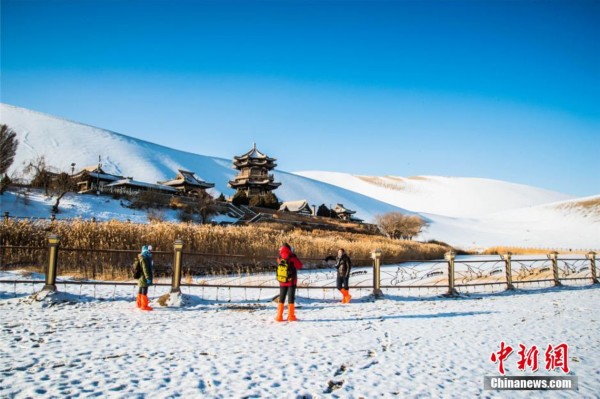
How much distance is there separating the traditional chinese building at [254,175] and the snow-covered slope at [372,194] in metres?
25.5

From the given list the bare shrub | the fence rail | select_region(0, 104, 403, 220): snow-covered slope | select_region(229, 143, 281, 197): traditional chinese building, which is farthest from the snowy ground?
select_region(0, 104, 403, 220): snow-covered slope

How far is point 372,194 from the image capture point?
148250 millimetres

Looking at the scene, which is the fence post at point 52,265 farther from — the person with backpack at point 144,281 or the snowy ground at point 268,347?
the person with backpack at point 144,281

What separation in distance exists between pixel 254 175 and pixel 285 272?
60274mm

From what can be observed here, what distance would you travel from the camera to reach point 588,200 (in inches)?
4158

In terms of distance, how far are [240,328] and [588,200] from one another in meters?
127

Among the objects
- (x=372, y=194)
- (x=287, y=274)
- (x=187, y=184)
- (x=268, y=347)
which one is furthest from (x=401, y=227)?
(x=372, y=194)

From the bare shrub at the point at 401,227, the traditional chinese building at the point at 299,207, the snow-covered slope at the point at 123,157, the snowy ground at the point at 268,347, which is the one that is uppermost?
the snow-covered slope at the point at 123,157

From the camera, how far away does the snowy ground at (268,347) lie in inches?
172

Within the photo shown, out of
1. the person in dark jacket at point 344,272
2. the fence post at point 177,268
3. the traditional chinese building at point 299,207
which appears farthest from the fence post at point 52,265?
the traditional chinese building at point 299,207

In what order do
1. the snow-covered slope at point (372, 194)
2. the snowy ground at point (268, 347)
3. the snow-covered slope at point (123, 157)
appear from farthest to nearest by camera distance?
1. the snow-covered slope at point (123, 157)
2. the snow-covered slope at point (372, 194)
3. the snowy ground at point (268, 347)

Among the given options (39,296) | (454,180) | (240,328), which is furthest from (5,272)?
(454,180)

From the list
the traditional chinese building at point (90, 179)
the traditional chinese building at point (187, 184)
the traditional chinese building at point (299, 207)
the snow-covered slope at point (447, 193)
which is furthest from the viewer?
the snow-covered slope at point (447, 193)

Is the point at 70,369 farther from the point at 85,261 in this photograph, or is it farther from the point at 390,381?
the point at 85,261
